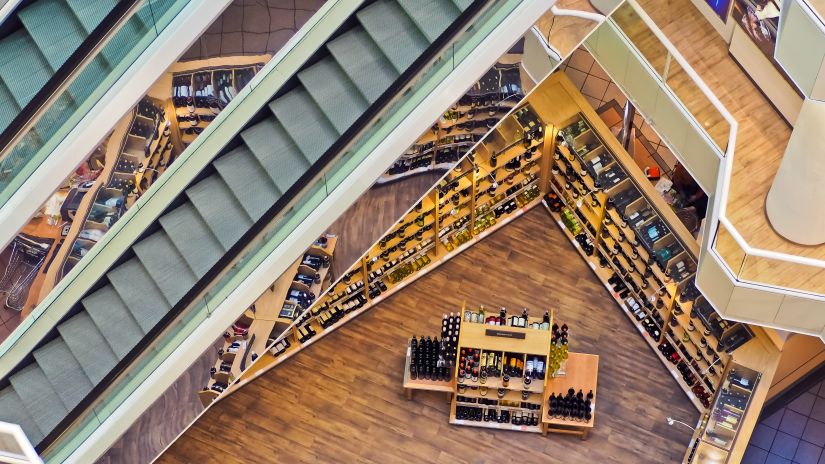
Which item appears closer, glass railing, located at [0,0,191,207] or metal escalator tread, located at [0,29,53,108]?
glass railing, located at [0,0,191,207]

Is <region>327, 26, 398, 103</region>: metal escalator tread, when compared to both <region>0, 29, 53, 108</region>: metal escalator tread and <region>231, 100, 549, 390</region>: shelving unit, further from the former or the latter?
<region>231, 100, 549, 390</region>: shelving unit

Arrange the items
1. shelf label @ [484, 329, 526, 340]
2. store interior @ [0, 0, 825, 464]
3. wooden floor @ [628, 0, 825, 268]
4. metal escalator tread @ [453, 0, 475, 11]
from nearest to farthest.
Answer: metal escalator tread @ [453, 0, 475, 11], wooden floor @ [628, 0, 825, 268], store interior @ [0, 0, 825, 464], shelf label @ [484, 329, 526, 340]

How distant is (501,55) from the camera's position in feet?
46.9

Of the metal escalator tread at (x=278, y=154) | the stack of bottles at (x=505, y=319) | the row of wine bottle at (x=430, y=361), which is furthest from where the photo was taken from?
the row of wine bottle at (x=430, y=361)

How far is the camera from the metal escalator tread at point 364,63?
564 inches

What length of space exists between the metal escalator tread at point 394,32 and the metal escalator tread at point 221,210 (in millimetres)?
2193

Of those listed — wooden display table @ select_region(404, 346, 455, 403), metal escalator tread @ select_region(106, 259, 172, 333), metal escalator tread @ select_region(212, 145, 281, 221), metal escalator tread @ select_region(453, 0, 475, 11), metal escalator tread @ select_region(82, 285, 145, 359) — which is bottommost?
metal escalator tread @ select_region(82, 285, 145, 359)

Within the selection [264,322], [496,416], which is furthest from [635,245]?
[264,322]

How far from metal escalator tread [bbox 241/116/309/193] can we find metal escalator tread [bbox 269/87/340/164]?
0.40 feet

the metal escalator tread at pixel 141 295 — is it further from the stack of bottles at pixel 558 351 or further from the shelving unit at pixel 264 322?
the stack of bottles at pixel 558 351

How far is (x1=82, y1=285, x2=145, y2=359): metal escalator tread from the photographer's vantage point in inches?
581

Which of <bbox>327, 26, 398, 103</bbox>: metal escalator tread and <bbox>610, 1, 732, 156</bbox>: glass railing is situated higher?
<bbox>610, 1, 732, 156</bbox>: glass railing

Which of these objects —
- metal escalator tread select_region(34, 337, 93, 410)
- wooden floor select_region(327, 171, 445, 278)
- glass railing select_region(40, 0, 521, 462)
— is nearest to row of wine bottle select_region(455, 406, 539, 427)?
wooden floor select_region(327, 171, 445, 278)

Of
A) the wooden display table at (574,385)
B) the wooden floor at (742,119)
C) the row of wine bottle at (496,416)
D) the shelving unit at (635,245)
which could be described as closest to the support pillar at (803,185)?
the wooden floor at (742,119)
